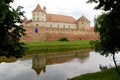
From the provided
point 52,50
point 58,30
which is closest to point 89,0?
point 52,50

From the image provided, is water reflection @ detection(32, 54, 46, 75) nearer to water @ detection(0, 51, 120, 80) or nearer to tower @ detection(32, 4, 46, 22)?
water @ detection(0, 51, 120, 80)

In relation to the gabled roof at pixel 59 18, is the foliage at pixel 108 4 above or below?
below

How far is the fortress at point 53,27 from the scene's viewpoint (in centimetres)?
6278

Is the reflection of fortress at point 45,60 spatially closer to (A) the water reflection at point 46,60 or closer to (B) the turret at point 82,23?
(A) the water reflection at point 46,60

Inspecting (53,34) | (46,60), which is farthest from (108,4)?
(53,34)

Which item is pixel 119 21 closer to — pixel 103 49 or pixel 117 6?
pixel 117 6

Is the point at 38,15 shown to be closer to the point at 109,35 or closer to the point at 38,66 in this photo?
the point at 38,66

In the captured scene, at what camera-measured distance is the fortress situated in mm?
62781

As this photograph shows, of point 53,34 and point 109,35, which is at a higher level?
point 109,35

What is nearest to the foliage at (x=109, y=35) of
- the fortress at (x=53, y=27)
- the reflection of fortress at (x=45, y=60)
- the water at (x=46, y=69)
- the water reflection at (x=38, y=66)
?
the water at (x=46, y=69)

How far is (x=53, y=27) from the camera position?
71375mm

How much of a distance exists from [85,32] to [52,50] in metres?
31.8

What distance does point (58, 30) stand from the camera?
68.3 m

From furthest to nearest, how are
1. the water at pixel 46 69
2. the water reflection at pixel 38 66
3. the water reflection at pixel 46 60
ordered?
the water reflection at pixel 46 60 → the water reflection at pixel 38 66 → the water at pixel 46 69
